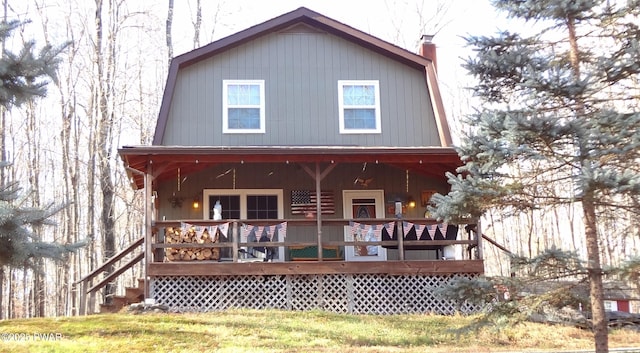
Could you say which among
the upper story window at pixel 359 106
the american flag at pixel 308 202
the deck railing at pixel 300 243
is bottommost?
the deck railing at pixel 300 243

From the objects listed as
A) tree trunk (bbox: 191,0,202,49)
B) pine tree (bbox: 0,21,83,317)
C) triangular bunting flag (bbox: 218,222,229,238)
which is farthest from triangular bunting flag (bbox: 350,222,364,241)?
tree trunk (bbox: 191,0,202,49)

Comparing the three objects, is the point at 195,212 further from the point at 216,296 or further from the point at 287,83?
the point at 287,83

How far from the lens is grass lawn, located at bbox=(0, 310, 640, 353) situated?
866cm

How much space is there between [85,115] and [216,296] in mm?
17711

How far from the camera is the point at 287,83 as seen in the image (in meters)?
14.7

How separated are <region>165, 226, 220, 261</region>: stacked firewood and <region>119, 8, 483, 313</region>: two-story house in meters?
0.03

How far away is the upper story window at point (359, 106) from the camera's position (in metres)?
14.5

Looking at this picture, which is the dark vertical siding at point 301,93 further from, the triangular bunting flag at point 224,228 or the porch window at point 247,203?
the triangular bunting flag at point 224,228

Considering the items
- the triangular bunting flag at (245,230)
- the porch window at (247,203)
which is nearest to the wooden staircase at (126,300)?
the porch window at (247,203)

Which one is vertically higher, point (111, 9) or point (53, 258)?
point (111, 9)

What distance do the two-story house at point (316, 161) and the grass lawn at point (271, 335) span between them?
1496 mm

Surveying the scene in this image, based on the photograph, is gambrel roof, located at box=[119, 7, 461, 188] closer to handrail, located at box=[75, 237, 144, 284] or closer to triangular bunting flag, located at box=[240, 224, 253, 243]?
triangular bunting flag, located at box=[240, 224, 253, 243]

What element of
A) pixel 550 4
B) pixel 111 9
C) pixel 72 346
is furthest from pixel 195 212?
pixel 111 9

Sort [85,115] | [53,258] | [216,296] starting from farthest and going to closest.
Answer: [85,115], [216,296], [53,258]
